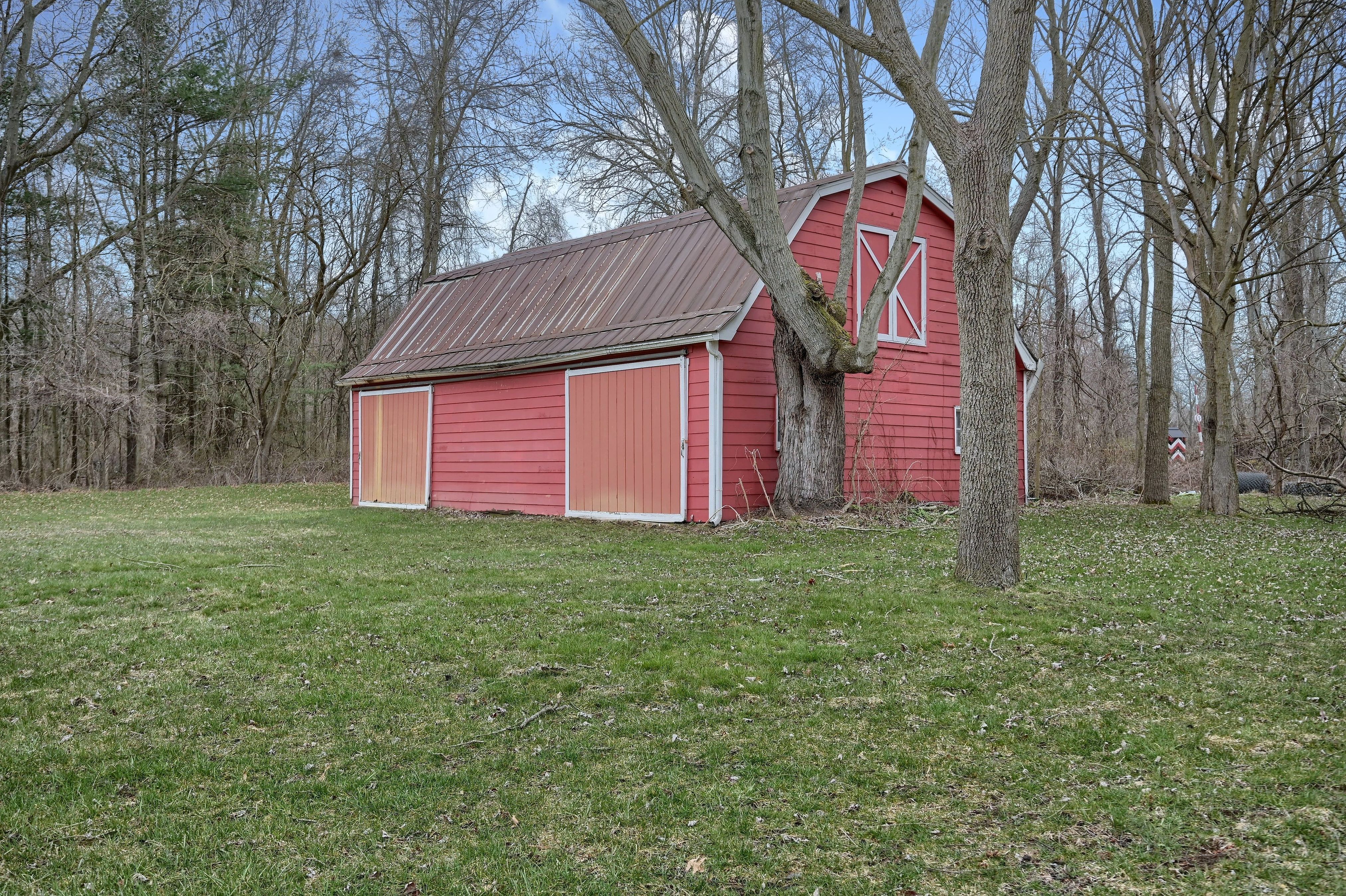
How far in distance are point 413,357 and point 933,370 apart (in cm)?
997

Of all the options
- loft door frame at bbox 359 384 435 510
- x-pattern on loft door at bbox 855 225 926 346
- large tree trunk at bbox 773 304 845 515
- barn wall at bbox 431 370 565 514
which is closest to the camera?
large tree trunk at bbox 773 304 845 515

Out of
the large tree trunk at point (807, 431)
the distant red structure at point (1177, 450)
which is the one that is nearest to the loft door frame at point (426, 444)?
the large tree trunk at point (807, 431)

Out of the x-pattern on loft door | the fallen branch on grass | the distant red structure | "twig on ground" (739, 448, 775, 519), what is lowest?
the fallen branch on grass

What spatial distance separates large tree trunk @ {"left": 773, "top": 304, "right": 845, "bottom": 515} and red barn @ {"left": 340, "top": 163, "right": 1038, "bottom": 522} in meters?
0.48

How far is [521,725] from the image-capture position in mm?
4840

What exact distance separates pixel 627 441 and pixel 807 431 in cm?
289

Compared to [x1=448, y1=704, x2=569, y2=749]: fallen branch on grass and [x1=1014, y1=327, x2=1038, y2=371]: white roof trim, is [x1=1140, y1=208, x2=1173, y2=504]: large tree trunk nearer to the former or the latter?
[x1=1014, y1=327, x2=1038, y2=371]: white roof trim

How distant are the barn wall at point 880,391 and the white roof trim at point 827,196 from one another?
0.44 ft

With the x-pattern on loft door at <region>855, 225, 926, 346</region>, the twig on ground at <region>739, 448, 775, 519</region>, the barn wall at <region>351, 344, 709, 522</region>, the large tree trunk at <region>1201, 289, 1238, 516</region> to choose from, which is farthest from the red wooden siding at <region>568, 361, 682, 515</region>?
the large tree trunk at <region>1201, 289, 1238, 516</region>

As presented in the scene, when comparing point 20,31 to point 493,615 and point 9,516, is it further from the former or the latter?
point 493,615

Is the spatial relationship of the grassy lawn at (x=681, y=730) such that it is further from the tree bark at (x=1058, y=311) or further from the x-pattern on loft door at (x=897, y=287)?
the tree bark at (x=1058, y=311)

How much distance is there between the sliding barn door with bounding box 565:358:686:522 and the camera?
46.3ft

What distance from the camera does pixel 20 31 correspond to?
23.3m

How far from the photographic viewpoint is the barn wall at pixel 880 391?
556 inches
